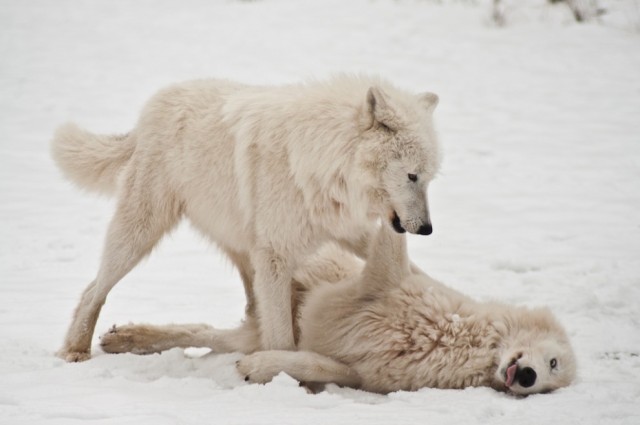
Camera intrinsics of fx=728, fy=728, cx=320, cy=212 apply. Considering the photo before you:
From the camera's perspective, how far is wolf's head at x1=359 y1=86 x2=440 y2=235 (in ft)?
13.3

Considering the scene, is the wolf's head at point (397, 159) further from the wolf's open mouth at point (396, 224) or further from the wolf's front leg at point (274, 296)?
the wolf's front leg at point (274, 296)

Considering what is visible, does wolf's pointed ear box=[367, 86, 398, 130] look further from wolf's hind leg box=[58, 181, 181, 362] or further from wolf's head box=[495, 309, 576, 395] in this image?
wolf's hind leg box=[58, 181, 181, 362]

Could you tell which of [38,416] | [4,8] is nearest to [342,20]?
[4,8]

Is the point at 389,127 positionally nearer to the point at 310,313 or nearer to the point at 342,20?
the point at 310,313

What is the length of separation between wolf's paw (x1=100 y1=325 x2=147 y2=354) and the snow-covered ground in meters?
0.12

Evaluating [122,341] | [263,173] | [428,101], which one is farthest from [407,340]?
[122,341]

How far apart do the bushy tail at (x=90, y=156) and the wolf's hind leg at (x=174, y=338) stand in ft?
3.71

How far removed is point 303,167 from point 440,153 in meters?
0.81

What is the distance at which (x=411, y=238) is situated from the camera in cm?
777

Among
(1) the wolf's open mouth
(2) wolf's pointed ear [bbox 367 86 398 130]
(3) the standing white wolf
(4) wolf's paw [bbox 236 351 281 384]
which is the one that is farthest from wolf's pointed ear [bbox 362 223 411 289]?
(4) wolf's paw [bbox 236 351 281 384]

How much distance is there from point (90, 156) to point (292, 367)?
2.37m

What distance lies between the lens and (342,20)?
15.4m

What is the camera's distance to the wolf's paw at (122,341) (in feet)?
Answer: 16.1

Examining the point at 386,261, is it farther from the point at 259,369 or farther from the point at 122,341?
the point at 122,341
